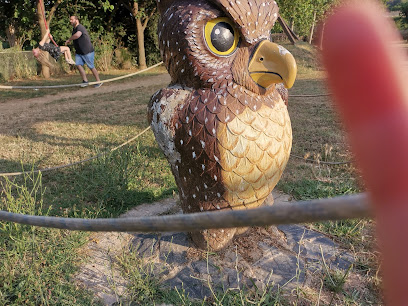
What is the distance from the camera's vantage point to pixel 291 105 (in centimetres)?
573

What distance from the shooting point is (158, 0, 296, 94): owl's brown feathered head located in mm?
1375

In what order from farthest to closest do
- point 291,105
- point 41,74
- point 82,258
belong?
point 41,74 < point 291,105 < point 82,258

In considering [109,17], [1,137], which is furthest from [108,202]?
[109,17]

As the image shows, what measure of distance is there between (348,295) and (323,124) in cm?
329

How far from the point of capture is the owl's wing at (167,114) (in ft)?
4.96

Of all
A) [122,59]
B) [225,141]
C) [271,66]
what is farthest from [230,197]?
[122,59]

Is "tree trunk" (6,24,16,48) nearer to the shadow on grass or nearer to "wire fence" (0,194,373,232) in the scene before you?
the shadow on grass

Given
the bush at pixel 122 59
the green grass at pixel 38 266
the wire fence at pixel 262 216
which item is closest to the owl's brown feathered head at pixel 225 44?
the wire fence at pixel 262 216

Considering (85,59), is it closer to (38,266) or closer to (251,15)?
(38,266)

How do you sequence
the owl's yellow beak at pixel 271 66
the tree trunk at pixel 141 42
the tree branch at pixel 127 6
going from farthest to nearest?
the tree trunk at pixel 141 42 < the tree branch at pixel 127 6 < the owl's yellow beak at pixel 271 66

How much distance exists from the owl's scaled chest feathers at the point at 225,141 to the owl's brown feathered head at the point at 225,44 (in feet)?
0.22

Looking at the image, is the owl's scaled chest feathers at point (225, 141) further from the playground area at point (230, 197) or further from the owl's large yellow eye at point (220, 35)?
the owl's large yellow eye at point (220, 35)

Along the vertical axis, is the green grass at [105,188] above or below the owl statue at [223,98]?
below

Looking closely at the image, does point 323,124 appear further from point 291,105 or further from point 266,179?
point 266,179
